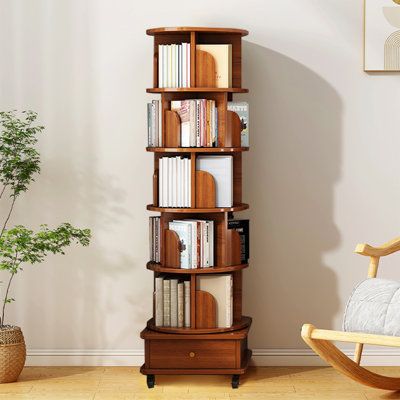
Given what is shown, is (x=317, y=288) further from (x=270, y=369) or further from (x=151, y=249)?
(x=151, y=249)

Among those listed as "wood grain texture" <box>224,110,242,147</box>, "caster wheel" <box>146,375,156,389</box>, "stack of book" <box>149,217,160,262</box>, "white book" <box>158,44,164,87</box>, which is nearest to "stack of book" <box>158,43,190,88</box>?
"white book" <box>158,44,164,87</box>

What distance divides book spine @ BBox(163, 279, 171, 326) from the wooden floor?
0.31 meters

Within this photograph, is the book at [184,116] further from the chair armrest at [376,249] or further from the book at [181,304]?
the chair armrest at [376,249]

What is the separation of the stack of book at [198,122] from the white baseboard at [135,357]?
118cm

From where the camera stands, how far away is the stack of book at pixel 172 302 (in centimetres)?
413

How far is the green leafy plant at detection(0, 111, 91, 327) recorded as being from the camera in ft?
13.2

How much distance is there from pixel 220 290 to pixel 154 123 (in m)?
0.82

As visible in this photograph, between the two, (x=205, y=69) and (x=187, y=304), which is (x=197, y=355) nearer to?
(x=187, y=304)

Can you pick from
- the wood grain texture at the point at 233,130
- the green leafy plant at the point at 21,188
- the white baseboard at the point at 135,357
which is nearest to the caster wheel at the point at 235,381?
the white baseboard at the point at 135,357

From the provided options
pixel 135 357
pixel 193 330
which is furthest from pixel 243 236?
pixel 135 357

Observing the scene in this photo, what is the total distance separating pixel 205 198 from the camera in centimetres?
407

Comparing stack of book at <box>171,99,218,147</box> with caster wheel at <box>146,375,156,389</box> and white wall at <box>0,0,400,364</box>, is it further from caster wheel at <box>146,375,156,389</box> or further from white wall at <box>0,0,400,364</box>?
caster wheel at <box>146,375,156,389</box>

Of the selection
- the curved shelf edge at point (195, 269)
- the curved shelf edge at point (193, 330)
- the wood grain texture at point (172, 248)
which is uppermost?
the wood grain texture at point (172, 248)

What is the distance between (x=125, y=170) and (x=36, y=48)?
75cm
